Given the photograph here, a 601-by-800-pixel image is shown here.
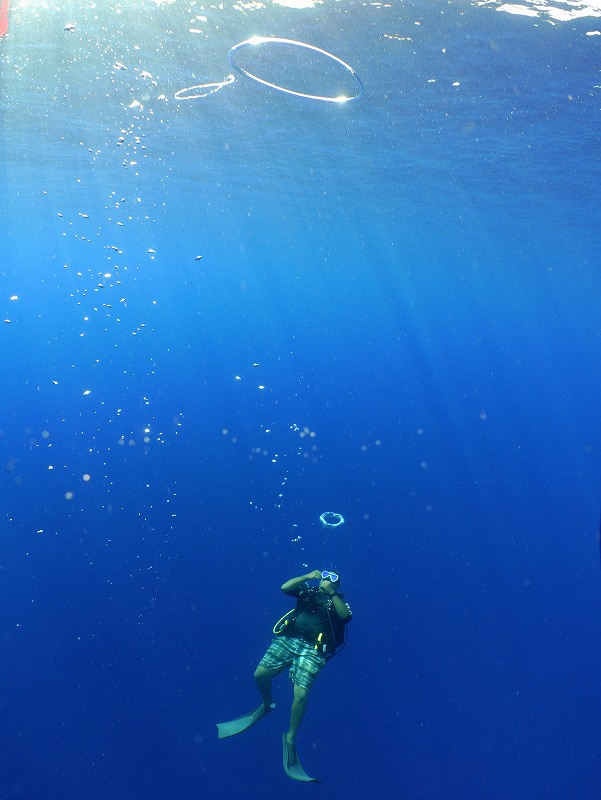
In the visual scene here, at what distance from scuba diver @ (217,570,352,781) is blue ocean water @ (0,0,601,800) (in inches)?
33.8

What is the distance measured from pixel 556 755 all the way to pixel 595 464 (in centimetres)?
1543

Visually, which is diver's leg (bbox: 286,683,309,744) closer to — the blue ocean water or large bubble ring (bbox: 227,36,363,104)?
the blue ocean water

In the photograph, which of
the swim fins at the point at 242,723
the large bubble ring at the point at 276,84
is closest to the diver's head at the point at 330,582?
the swim fins at the point at 242,723

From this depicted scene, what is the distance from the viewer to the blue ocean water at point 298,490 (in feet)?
25.7

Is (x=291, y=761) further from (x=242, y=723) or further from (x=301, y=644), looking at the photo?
(x=301, y=644)

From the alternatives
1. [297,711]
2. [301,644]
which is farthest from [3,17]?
[297,711]

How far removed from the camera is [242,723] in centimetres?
715

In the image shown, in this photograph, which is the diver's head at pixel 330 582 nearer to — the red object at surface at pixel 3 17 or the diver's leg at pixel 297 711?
the diver's leg at pixel 297 711

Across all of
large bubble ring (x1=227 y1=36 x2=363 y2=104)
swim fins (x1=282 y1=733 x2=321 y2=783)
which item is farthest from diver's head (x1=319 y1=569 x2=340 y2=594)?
large bubble ring (x1=227 y1=36 x2=363 y2=104)

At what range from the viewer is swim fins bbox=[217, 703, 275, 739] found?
7.06 m

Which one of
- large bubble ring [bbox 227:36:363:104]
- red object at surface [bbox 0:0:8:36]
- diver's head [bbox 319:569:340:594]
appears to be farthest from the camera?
large bubble ring [bbox 227:36:363:104]

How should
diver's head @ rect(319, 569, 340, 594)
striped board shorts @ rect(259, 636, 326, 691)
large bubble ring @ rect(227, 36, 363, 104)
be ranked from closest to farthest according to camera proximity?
striped board shorts @ rect(259, 636, 326, 691) → diver's head @ rect(319, 569, 340, 594) → large bubble ring @ rect(227, 36, 363, 104)

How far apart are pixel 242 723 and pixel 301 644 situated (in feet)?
4.33

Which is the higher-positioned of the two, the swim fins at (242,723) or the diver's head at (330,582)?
the diver's head at (330,582)
